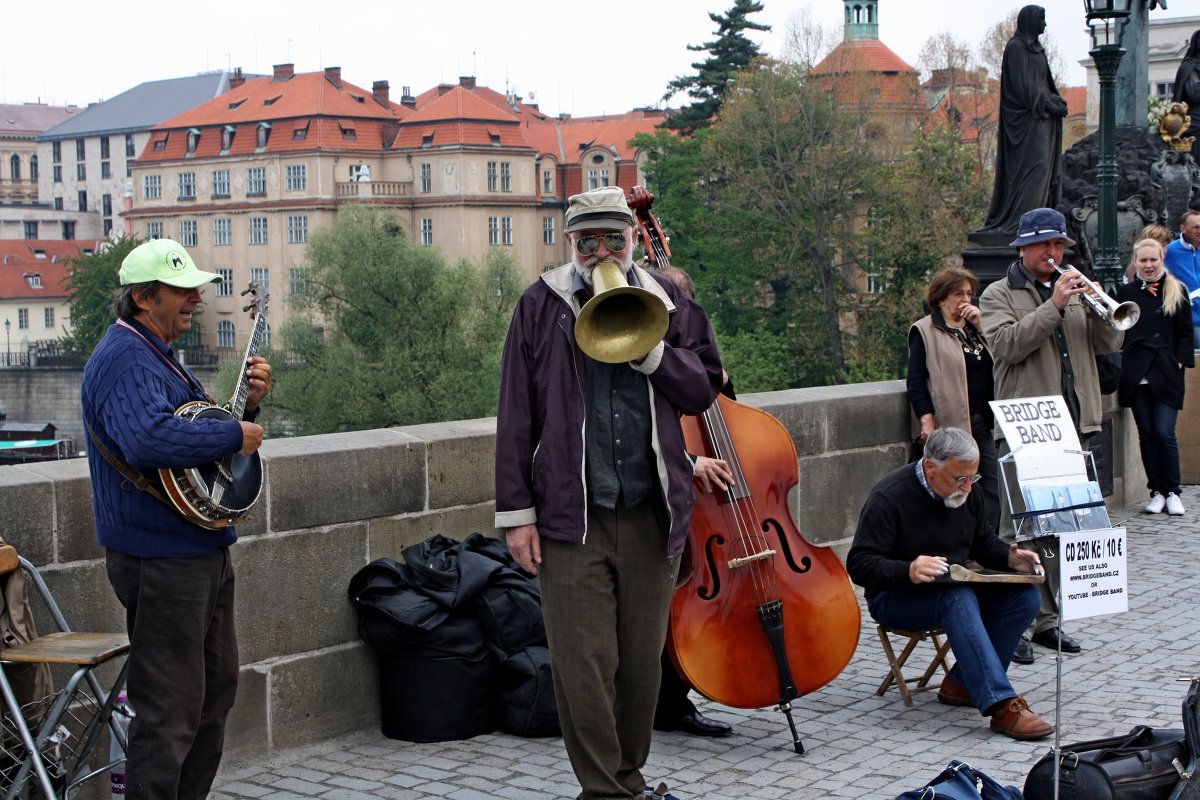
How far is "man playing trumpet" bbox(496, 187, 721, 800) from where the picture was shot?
4.78m

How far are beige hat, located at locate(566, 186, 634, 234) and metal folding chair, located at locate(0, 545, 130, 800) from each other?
179 cm

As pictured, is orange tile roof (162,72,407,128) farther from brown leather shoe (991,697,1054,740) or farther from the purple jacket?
the purple jacket

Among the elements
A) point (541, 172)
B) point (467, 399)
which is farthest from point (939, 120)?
point (541, 172)

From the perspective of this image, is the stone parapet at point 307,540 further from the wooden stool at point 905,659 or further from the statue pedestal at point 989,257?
the statue pedestal at point 989,257

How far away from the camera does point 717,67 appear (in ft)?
231

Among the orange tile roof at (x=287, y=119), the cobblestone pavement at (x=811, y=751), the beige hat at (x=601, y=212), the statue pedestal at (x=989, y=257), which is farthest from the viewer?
the orange tile roof at (x=287, y=119)

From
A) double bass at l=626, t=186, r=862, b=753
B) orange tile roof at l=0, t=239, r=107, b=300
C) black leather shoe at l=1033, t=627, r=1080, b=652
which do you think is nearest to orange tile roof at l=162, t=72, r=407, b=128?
orange tile roof at l=0, t=239, r=107, b=300

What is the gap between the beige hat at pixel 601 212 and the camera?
4.72 meters

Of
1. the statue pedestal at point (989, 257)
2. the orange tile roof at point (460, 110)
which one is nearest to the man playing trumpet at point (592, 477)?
the statue pedestal at point (989, 257)

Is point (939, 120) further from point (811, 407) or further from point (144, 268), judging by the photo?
point (144, 268)

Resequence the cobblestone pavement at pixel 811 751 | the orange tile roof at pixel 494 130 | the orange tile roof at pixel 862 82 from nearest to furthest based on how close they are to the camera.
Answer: the cobblestone pavement at pixel 811 751
the orange tile roof at pixel 862 82
the orange tile roof at pixel 494 130

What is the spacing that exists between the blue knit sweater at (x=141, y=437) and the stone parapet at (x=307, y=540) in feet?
2.61

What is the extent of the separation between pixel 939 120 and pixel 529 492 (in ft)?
215

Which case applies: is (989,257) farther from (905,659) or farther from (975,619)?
(975,619)
